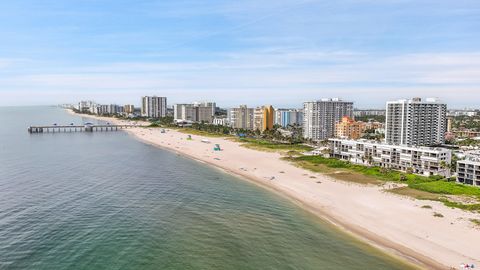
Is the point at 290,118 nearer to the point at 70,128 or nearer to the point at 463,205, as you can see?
the point at 70,128

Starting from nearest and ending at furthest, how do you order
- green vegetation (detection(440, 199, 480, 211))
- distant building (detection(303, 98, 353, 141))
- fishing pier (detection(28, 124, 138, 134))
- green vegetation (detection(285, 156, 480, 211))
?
green vegetation (detection(440, 199, 480, 211)) < green vegetation (detection(285, 156, 480, 211)) < distant building (detection(303, 98, 353, 141)) < fishing pier (detection(28, 124, 138, 134))

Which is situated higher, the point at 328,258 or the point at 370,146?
the point at 370,146

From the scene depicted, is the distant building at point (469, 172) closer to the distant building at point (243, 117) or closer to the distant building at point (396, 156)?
the distant building at point (396, 156)

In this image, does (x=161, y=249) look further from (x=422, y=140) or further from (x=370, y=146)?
(x=422, y=140)

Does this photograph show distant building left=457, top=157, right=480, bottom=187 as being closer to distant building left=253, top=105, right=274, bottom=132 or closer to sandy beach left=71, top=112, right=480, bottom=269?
sandy beach left=71, top=112, right=480, bottom=269

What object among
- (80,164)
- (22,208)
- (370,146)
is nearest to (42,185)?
(22,208)

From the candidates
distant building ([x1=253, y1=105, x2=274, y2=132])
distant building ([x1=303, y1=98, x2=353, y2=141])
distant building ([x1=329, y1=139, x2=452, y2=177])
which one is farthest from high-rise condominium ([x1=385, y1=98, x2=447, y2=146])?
distant building ([x1=253, y1=105, x2=274, y2=132])
